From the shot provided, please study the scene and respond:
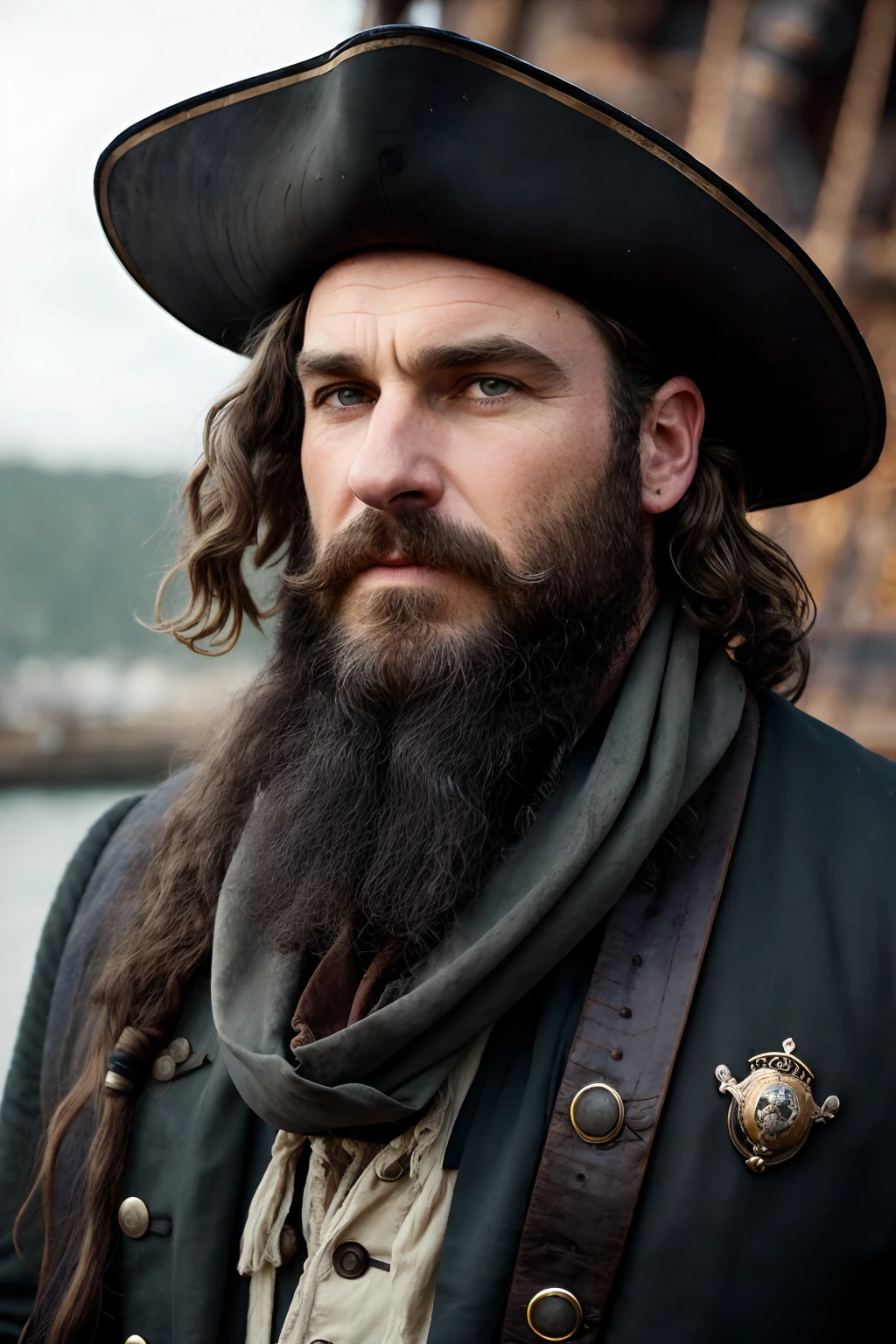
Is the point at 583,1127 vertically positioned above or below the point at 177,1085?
above

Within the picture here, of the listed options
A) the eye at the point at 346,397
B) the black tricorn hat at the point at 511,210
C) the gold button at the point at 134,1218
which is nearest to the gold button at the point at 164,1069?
the gold button at the point at 134,1218

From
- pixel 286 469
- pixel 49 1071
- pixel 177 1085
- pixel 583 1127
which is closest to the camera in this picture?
pixel 583 1127

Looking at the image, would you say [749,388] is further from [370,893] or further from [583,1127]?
[583,1127]

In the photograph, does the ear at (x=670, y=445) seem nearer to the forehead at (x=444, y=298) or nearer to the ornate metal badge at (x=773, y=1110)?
the forehead at (x=444, y=298)

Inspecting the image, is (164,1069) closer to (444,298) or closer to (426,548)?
(426,548)

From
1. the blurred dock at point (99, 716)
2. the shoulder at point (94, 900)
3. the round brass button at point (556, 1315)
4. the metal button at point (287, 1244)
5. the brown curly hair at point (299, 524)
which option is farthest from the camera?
the blurred dock at point (99, 716)

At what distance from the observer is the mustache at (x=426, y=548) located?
1.88 metres

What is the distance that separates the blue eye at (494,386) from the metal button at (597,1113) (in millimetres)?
1118

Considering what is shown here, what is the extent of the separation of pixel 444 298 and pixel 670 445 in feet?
1.72

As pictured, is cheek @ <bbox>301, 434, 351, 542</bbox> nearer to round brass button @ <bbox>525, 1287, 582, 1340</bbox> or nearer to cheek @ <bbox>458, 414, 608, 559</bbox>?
cheek @ <bbox>458, 414, 608, 559</bbox>

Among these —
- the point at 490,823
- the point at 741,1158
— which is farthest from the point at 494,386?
the point at 741,1158

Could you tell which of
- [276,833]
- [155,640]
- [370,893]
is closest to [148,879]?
[276,833]

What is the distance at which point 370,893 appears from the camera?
191cm

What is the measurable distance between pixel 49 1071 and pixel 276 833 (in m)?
0.68
